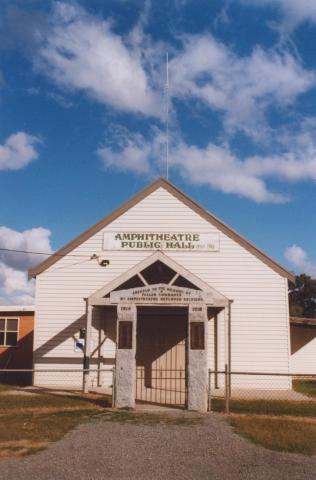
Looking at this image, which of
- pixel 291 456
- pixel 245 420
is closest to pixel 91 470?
pixel 291 456

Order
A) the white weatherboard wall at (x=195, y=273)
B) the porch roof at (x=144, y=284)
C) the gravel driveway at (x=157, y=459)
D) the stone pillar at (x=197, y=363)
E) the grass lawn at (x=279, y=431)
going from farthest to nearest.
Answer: the white weatherboard wall at (x=195, y=273) < the porch roof at (x=144, y=284) < the stone pillar at (x=197, y=363) < the grass lawn at (x=279, y=431) < the gravel driveway at (x=157, y=459)

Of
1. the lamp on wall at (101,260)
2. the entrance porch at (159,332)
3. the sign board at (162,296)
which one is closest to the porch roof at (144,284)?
the entrance porch at (159,332)

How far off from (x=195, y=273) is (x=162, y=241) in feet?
5.65

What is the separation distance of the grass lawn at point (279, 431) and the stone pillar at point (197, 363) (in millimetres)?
1027

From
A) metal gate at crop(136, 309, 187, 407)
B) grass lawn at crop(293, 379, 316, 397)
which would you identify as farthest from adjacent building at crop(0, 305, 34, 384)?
grass lawn at crop(293, 379, 316, 397)

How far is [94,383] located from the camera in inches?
704

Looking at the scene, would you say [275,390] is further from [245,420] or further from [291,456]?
[291,456]

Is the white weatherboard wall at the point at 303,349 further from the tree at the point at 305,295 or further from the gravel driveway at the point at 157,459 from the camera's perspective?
the tree at the point at 305,295

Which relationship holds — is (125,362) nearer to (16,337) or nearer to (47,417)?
(47,417)

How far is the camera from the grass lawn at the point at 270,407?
12.4m

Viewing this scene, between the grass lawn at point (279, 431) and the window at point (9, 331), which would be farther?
the window at point (9, 331)

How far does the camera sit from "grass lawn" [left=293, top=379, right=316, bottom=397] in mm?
17500

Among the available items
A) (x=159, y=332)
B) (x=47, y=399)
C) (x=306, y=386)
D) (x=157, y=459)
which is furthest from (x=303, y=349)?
(x=157, y=459)

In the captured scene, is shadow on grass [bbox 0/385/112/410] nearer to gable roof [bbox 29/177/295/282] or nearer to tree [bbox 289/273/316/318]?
gable roof [bbox 29/177/295/282]
